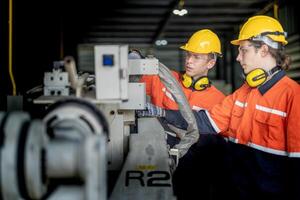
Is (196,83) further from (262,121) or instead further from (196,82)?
(262,121)

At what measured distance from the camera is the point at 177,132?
11.3 ft

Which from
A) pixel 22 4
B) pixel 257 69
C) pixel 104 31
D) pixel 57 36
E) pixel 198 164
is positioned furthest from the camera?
pixel 104 31

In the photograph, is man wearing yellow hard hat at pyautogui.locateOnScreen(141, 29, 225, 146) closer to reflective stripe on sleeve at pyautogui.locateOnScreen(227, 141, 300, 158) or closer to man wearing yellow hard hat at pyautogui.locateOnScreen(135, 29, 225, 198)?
man wearing yellow hard hat at pyautogui.locateOnScreen(135, 29, 225, 198)

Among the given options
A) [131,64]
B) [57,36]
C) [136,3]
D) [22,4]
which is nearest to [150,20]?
[136,3]

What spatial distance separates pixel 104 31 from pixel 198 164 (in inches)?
259

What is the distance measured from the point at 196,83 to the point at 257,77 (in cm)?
111

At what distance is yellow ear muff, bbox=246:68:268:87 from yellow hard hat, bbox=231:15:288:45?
30 centimetres

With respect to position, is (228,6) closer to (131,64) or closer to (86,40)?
(86,40)

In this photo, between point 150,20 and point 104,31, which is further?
point 104,31

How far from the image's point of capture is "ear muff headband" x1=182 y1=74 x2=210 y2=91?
439cm

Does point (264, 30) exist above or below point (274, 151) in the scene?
above

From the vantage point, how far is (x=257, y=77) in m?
3.35

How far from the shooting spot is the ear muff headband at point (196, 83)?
4.39 m

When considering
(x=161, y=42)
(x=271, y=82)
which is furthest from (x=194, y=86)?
(x=161, y=42)
